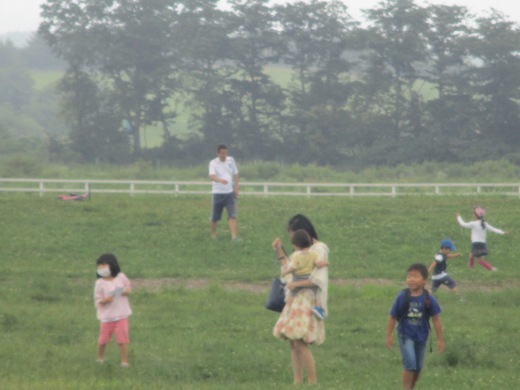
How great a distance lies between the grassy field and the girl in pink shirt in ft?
1.26

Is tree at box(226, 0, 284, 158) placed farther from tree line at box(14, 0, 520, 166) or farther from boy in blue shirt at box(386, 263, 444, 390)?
boy in blue shirt at box(386, 263, 444, 390)

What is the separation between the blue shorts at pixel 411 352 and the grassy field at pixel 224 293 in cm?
61

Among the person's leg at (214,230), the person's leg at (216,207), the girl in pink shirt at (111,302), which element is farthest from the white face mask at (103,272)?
the person's leg at (214,230)

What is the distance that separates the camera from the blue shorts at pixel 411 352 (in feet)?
34.4

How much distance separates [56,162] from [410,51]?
23816mm

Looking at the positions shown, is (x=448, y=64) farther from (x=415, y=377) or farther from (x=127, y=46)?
(x=415, y=377)

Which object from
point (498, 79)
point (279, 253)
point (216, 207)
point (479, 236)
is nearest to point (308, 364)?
point (279, 253)

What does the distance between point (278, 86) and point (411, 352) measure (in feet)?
201

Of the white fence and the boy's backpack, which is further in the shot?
the white fence

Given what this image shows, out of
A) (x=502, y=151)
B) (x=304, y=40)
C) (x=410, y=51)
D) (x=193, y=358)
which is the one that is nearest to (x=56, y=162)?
(x=304, y=40)

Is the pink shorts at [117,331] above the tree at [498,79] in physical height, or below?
below

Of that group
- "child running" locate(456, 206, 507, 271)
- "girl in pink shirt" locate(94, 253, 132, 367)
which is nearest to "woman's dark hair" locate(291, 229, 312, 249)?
Result: "girl in pink shirt" locate(94, 253, 132, 367)

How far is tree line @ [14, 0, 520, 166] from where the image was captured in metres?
66.4

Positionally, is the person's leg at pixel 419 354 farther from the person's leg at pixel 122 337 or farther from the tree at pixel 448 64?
the tree at pixel 448 64
